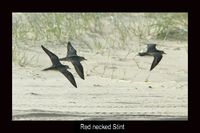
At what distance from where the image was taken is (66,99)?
6.96 meters

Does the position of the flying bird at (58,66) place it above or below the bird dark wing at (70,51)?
below

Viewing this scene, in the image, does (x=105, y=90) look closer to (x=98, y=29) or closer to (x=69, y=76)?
(x=69, y=76)

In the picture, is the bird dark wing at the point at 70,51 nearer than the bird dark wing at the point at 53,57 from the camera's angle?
No

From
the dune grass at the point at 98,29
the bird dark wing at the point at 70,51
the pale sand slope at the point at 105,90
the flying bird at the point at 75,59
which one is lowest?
the pale sand slope at the point at 105,90

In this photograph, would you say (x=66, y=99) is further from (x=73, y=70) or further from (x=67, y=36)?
(x=67, y=36)

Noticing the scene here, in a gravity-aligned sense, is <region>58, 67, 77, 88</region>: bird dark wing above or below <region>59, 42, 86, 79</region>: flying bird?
below

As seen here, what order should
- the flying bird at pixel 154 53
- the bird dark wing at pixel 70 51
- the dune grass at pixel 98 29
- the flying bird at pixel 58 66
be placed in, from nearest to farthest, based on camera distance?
1. the flying bird at pixel 58 66
2. the bird dark wing at pixel 70 51
3. the flying bird at pixel 154 53
4. the dune grass at pixel 98 29

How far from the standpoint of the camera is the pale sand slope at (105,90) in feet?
22.5

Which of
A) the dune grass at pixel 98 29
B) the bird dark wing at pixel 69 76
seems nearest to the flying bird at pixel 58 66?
the bird dark wing at pixel 69 76

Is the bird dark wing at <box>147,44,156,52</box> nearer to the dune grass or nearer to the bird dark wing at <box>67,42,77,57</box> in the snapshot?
the dune grass

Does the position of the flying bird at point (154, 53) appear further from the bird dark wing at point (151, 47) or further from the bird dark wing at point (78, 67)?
the bird dark wing at point (78, 67)

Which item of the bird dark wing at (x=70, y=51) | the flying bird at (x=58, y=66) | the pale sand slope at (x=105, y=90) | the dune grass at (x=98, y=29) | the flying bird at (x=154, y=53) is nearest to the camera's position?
the pale sand slope at (x=105, y=90)

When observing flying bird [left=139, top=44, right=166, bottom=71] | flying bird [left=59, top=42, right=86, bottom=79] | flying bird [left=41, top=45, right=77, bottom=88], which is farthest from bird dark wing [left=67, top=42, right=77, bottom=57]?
flying bird [left=139, top=44, right=166, bottom=71]

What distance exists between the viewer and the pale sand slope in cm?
685
